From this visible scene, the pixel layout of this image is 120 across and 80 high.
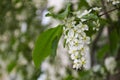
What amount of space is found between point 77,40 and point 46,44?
20 centimetres

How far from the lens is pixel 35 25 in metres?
2.20

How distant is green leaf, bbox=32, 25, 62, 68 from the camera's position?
1072mm

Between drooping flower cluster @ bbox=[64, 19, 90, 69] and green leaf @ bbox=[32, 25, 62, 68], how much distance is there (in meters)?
0.09

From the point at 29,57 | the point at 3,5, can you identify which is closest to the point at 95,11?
the point at 3,5

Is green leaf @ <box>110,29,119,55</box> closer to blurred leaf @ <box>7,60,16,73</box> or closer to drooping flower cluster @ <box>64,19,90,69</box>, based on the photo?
drooping flower cluster @ <box>64,19,90,69</box>

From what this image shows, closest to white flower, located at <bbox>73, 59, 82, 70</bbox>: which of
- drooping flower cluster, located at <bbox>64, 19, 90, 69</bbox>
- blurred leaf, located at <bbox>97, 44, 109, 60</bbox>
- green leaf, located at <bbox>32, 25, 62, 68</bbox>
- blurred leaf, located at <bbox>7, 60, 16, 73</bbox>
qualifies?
drooping flower cluster, located at <bbox>64, 19, 90, 69</bbox>

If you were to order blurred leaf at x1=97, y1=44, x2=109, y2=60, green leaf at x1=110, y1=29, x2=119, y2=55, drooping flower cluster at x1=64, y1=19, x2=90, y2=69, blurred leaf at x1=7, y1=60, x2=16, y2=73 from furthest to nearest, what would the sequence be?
blurred leaf at x1=7, y1=60, x2=16, y2=73, blurred leaf at x1=97, y1=44, x2=109, y2=60, green leaf at x1=110, y1=29, x2=119, y2=55, drooping flower cluster at x1=64, y1=19, x2=90, y2=69

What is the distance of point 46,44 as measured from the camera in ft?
3.70

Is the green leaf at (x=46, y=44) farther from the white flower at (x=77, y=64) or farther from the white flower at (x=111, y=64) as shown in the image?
the white flower at (x=111, y=64)

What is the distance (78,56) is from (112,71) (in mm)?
653

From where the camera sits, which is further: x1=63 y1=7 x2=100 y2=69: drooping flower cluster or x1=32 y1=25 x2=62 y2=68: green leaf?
x1=32 y1=25 x2=62 y2=68: green leaf

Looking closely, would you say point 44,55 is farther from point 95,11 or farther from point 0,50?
point 0,50

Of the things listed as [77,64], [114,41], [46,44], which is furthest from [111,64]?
[77,64]

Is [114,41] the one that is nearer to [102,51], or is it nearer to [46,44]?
[102,51]
